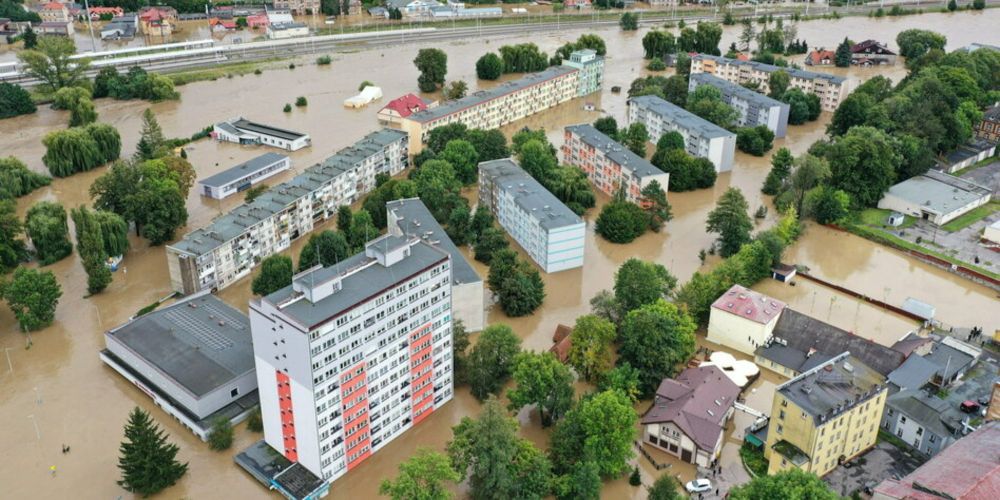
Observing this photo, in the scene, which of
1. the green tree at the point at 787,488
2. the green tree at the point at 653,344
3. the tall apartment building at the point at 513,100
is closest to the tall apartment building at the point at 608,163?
the tall apartment building at the point at 513,100

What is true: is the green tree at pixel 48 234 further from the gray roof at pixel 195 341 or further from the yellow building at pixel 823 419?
the yellow building at pixel 823 419

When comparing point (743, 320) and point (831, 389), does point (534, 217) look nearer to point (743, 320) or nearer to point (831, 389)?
point (743, 320)

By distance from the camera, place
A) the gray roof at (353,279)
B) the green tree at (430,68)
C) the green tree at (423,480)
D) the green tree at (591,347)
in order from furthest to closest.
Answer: the green tree at (430,68)
the green tree at (591,347)
the gray roof at (353,279)
the green tree at (423,480)

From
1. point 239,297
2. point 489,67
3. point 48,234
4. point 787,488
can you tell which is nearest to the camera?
point 787,488

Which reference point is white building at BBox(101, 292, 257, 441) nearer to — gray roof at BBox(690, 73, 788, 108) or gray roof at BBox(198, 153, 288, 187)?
gray roof at BBox(198, 153, 288, 187)

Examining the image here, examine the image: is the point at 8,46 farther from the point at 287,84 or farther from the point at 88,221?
the point at 88,221

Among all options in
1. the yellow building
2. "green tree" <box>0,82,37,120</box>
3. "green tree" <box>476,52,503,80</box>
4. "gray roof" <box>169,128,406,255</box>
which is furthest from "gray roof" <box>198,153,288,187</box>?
the yellow building

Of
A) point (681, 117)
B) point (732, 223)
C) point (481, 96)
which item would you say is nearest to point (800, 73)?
point (681, 117)
